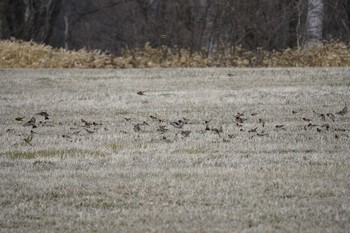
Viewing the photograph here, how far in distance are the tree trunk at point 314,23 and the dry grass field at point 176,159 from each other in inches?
260

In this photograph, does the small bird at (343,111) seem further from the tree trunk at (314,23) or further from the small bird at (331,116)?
the tree trunk at (314,23)

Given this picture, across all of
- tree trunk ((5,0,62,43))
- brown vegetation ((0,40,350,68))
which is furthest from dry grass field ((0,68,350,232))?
tree trunk ((5,0,62,43))

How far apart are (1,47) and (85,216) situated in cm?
1494

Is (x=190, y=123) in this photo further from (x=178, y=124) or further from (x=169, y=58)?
Result: (x=169, y=58)

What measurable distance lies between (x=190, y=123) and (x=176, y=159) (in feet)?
10.3

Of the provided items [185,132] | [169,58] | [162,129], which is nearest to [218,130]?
[185,132]

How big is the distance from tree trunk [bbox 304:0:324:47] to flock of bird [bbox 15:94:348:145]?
1063cm

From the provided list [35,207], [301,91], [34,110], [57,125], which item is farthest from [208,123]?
[35,207]

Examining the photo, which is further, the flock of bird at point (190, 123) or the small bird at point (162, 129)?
the small bird at point (162, 129)

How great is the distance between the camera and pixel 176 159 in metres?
8.30

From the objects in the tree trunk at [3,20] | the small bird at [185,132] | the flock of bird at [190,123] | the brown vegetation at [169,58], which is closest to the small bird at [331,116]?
the flock of bird at [190,123]

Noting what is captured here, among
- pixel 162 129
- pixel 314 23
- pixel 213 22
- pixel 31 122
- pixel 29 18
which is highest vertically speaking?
pixel 314 23

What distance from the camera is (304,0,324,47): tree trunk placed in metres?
22.6

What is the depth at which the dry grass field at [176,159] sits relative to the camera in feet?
19.4
